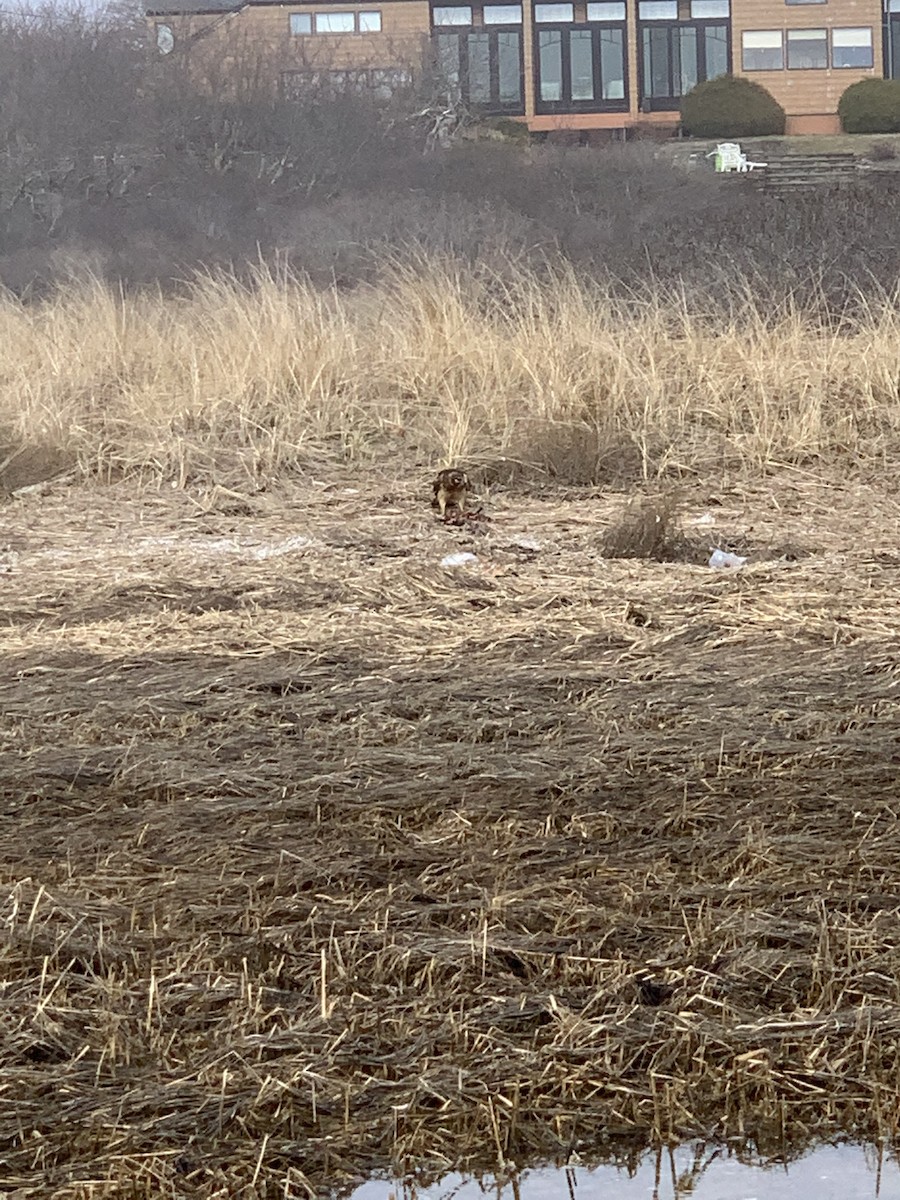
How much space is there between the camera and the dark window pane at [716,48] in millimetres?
38531

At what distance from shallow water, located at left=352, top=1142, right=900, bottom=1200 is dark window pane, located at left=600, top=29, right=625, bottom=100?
125ft

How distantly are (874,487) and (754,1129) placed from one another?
5.24 metres

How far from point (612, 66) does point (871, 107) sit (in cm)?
717

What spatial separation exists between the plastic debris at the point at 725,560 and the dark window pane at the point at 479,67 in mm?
32578

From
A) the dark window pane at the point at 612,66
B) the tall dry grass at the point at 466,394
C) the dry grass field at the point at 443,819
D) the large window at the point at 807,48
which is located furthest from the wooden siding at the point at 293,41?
the dry grass field at the point at 443,819

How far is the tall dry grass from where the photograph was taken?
24.7ft

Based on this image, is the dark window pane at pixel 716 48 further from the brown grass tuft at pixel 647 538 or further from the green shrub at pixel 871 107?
the brown grass tuft at pixel 647 538

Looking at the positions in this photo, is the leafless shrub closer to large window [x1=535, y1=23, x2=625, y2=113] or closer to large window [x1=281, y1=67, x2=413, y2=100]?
large window [x1=281, y1=67, x2=413, y2=100]

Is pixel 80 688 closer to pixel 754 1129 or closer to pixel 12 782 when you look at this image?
pixel 12 782

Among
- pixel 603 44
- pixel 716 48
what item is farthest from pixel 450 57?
pixel 716 48

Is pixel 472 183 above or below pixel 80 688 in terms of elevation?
above

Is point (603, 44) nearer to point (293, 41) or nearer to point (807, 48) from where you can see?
point (807, 48)

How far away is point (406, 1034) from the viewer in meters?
2.32

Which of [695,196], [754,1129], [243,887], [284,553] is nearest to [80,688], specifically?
[243,887]
